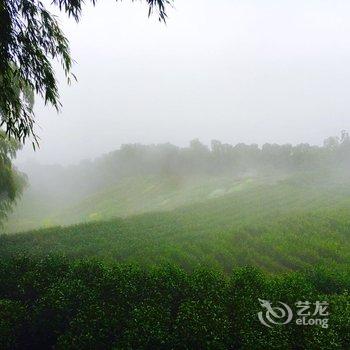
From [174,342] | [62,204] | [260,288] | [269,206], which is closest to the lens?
[174,342]

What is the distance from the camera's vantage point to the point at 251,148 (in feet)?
364

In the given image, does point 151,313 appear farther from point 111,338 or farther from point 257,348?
point 257,348

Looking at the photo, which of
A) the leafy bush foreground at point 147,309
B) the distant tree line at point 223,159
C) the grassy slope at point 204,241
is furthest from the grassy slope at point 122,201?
the leafy bush foreground at point 147,309

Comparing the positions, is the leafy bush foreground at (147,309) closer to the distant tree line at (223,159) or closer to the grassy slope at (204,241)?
the grassy slope at (204,241)

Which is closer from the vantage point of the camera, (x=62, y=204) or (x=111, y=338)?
(x=111, y=338)

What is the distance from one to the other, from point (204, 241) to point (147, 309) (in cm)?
1607

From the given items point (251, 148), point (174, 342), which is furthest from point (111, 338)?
point (251, 148)

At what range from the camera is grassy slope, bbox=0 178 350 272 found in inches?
864

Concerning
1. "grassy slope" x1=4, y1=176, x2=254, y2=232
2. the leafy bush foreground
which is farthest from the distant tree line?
the leafy bush foreground

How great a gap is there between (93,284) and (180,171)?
314 feet

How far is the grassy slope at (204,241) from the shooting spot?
2195 centimetres

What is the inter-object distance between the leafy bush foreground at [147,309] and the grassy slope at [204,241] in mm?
8620

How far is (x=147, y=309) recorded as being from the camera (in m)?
9.85

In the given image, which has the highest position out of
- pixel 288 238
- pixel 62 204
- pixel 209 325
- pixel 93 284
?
pixel 62 204
